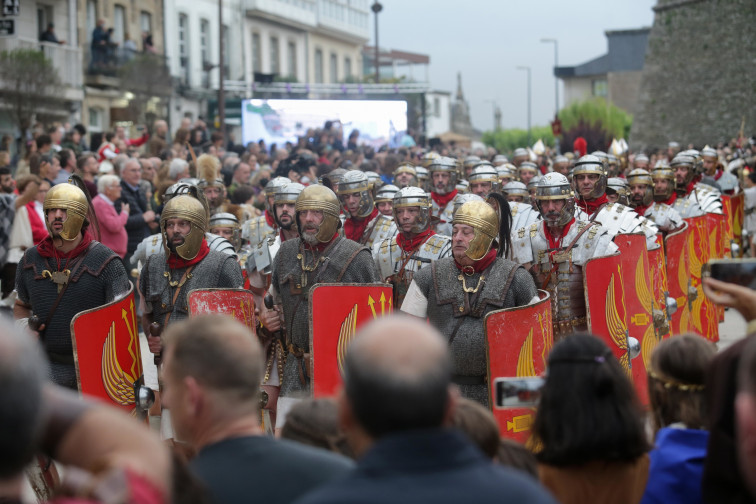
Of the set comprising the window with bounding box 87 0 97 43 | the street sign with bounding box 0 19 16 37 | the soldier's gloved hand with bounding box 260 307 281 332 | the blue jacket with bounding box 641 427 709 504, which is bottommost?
the soldier's gloved hand with bounding box 260 307 281 332

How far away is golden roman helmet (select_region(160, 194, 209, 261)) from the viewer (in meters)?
7.01

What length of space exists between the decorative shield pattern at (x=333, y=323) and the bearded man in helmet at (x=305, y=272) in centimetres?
47

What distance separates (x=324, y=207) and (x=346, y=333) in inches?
46.9

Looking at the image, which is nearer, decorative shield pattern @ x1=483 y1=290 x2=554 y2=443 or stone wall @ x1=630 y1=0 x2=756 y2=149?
decorative shield pattern @ x1=483 y1=290 x2=554 y2=443

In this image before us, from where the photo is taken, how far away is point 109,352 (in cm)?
618

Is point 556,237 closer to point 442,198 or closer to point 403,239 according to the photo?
point 403,239

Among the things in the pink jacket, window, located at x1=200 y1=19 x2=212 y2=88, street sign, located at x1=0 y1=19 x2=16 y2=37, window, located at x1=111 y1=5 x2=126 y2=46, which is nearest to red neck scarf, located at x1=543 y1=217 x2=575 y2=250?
the pink jacket

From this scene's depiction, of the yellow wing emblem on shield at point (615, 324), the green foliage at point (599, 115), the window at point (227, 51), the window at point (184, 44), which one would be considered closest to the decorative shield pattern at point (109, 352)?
the yellow wing emblem on shield at point (615, 324)

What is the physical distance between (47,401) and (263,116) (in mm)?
21581

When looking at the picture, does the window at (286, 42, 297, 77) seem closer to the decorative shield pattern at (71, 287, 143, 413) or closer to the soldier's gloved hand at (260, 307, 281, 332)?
the soldier's gloved hand at (260, 307, 281, 332)

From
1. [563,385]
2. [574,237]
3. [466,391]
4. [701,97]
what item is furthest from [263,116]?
[701,97]

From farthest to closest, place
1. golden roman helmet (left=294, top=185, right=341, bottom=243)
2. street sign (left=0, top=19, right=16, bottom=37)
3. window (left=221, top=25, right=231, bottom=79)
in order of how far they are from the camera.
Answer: window (left=221, top=25, right=231, bottom=79) < street sign (left=0, top=19, right=16, bottom=37) < golden roman helmet (left=294, top=185, right=341, bottom=243)

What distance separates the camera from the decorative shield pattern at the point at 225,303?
6625mm

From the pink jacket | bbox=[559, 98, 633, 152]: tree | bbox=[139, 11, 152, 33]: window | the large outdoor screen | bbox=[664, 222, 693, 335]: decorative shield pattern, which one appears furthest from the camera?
bbox=[559, 98, 633, 152]: tree
